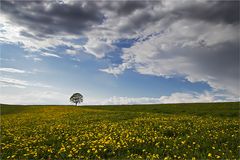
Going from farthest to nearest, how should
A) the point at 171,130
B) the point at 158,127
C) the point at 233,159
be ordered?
the point at 158,127 → the point at 171,130 → the point at 233,159

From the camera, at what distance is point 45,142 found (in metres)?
14.9

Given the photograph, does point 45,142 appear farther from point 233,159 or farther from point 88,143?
point 233,159

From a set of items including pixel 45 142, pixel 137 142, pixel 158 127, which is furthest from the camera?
pixel 158 127

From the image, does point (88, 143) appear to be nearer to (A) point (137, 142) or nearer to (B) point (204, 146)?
(A) point (137, 142)

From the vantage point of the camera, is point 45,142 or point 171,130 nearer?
point 45,142

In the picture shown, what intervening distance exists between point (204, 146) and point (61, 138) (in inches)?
302

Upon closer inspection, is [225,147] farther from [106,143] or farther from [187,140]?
[106,143]

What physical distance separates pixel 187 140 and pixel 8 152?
8.08 meters

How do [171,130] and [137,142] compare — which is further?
[171,130]

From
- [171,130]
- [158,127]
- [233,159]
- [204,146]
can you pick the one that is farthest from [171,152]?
[158,127]

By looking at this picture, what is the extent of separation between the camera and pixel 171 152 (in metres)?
11.3

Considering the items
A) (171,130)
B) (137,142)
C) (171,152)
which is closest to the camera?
(171,152)

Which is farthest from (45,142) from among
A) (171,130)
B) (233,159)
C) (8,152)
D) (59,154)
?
(233,159)

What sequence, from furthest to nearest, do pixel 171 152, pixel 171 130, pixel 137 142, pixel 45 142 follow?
pixel 171 130 < pixel 45 142 < pixel 137 142 < pixel 171 152
